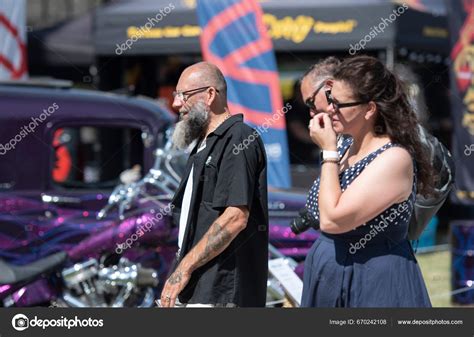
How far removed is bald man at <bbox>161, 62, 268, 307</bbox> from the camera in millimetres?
3350

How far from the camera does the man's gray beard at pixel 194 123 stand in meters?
3.58

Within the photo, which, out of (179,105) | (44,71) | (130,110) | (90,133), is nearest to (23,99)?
(130,110)

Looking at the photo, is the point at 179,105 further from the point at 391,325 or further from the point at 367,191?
the point at 391,325

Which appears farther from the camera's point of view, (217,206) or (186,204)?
(186,204)

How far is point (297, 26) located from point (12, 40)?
13.2 feet

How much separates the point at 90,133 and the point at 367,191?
1143 cm

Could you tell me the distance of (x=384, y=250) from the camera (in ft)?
10.4
